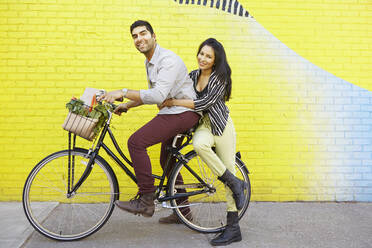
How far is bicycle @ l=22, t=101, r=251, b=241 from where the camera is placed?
11.8ft

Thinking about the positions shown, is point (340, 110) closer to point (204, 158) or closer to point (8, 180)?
point (204, 158)

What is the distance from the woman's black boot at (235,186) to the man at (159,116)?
58 cm

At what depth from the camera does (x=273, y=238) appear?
372 centimetres

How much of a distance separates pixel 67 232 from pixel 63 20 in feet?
8.57

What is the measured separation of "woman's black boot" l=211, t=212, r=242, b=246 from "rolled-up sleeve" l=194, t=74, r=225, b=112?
1.11 m

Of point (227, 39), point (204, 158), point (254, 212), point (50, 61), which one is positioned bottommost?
point (254, 212)

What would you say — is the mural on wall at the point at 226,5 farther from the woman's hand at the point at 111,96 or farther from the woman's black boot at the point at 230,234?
the woman's black boot at the point at 230,234

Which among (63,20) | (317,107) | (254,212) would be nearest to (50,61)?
(63,20)

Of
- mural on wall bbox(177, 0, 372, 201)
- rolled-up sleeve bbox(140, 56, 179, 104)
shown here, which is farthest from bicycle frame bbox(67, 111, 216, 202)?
mural on wall bbox(177, 0, 372, 201)

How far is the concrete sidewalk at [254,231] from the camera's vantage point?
141 inches

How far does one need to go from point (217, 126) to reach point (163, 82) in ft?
2.28

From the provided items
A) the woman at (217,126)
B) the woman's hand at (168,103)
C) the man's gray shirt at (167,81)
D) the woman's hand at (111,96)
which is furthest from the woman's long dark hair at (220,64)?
the woman's hand at (111,96)

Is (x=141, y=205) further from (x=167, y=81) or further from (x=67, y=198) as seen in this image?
(x=167, y=81)

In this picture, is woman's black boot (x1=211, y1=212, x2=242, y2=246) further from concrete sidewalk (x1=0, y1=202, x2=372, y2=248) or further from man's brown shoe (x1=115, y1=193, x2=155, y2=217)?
man's brown shoe (x1=115, y1=193, x2=155, y2=217)
